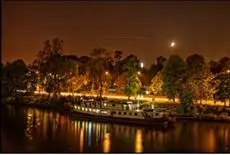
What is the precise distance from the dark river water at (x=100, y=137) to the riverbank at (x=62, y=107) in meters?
0.70

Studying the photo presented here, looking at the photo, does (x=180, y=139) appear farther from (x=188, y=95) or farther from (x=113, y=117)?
(x=188, y=95)

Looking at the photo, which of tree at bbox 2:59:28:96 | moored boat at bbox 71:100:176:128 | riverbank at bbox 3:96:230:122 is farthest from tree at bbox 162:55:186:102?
tree at bbox 2:59:28:96

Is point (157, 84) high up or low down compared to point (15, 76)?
down

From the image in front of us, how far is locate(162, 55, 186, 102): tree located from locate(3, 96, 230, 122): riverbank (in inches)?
50.8

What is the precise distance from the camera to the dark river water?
30.3ft

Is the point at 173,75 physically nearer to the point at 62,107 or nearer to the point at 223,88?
the point at 223,88

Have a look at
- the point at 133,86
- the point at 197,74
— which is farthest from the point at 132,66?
the point at 197,74

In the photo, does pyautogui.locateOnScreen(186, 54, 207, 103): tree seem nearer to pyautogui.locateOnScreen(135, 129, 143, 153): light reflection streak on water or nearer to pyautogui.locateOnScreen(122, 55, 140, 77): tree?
pyautogui.locateOnScreen(122, 55, 140, 77): tree

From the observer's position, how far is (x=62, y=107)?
16.2 m

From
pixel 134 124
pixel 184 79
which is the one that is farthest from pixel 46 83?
pixel 134 124

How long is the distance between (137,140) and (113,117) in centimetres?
274

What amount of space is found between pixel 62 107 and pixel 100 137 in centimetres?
590

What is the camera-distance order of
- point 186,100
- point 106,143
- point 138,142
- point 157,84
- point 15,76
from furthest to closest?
point 15,76 → point 157,84 → point 186,100 → point 138,142 → point 106,143

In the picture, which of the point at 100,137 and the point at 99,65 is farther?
the point at 99,65
